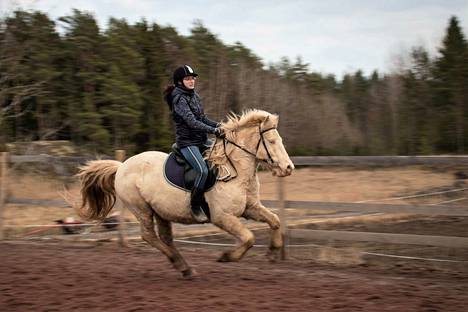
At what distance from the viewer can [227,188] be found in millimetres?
5906

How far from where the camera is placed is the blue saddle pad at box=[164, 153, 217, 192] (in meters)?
5.97

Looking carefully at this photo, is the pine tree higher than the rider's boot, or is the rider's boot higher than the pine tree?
the pine tree

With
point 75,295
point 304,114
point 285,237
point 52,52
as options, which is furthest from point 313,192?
point 304,114

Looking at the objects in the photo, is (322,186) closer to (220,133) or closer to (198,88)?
(220,133)

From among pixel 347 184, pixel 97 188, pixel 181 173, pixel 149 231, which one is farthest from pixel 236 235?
pixel 347 184

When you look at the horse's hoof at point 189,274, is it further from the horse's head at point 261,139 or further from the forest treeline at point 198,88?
the forest treeline at point 198,88

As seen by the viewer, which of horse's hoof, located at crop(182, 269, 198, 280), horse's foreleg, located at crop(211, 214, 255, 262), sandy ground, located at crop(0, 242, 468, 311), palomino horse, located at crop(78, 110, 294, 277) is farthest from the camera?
horse's hoof, located at crop(182, 269, 198, 280)

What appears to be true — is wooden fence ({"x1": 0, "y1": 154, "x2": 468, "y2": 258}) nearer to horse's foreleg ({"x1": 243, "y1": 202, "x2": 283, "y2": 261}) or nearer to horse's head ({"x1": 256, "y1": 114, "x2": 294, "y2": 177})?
horse's foreleg ({"x1": 243, "y1": 202, "x2": 283, "y2": 261})

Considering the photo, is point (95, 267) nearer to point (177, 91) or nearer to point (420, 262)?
point (177, 91)

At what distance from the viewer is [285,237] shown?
7.61 metres

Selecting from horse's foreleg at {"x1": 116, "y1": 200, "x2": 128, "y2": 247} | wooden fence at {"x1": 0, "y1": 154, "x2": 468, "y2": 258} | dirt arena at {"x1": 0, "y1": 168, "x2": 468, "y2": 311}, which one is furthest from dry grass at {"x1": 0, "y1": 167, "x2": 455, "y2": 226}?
wooden fence at {"x1": 0, "y1": 154, "x2": 468, "y2": 258}

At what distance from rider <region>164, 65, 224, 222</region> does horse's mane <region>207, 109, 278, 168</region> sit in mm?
113

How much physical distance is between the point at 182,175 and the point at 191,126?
0.57 m

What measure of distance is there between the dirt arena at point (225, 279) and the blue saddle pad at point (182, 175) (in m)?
1.08
